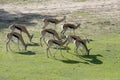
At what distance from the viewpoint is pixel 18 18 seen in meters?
32.8

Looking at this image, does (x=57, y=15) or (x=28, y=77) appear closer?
(x=28, y=77)

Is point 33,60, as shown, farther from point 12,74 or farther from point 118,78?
point 118,78

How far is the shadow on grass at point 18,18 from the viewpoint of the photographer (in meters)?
31.3

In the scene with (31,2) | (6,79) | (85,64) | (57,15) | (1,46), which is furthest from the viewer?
(31,2)

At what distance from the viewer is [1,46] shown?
2473cm

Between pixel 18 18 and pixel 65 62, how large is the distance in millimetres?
11335

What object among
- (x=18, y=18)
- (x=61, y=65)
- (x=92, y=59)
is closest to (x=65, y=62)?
(x=61, y=65)

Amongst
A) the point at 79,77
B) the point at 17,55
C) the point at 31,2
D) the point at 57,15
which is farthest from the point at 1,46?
the point at 31,2

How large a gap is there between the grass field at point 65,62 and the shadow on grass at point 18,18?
96.4 inches

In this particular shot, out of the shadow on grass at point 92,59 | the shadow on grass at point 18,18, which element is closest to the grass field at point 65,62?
the shadow on grass at point 92,59

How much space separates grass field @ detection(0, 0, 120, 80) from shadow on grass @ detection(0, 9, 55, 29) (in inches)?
96.4

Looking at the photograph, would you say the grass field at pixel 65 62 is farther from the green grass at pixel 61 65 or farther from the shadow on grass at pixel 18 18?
the shadow on grass at pixel 18 18

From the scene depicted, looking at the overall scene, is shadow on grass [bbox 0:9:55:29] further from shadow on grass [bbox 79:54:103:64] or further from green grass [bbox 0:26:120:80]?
shadow on grass [bbox 79:54:103:64]

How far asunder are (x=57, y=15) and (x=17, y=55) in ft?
37.7
